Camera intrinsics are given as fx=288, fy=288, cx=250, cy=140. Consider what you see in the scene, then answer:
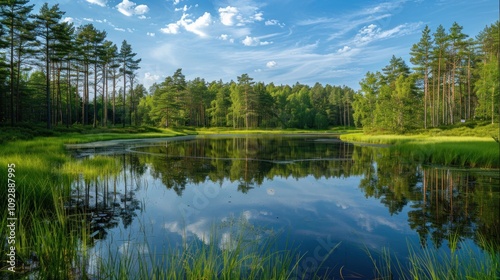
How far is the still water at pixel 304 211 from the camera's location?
582cm

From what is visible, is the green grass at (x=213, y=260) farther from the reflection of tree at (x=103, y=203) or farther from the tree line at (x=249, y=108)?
the tree line at (x=249, y=108)

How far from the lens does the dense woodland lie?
37000mm

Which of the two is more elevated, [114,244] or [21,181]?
[21,181]

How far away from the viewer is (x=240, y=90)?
8412 centimetres

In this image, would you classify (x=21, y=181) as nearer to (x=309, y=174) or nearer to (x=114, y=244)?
(x=114, y=244)

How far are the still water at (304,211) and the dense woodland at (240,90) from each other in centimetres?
1106

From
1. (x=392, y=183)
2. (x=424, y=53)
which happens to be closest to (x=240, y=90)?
(x=424, y=53)

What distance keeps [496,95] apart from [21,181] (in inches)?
1739

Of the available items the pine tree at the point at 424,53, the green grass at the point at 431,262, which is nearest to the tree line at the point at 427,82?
the pine tree at the point at 424,53

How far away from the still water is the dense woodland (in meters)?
11.1

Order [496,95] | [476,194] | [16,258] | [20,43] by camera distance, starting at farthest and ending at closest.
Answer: [20,43] → [496,95] → [476,194] → [16,258]

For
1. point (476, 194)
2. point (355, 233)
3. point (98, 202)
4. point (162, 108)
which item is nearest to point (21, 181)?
point (98, 202)

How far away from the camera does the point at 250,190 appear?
36.8 feet

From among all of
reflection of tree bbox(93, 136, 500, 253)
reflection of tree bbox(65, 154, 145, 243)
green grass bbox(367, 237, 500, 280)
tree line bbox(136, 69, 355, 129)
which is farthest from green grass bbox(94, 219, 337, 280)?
tree line bbox(136, 69, 355, 129)
